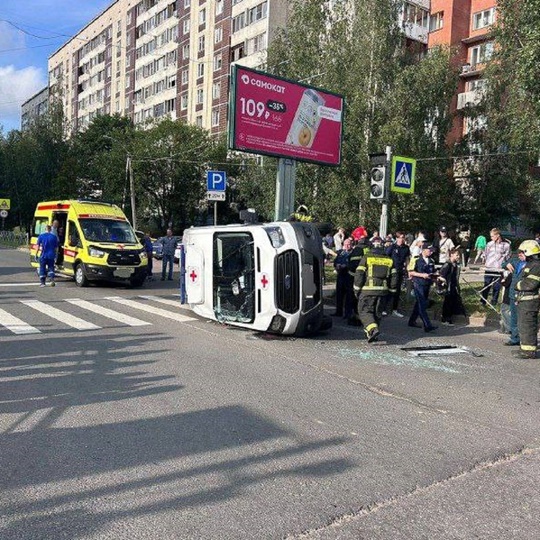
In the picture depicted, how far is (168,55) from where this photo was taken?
6041 cm

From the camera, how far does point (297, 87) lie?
16.0m

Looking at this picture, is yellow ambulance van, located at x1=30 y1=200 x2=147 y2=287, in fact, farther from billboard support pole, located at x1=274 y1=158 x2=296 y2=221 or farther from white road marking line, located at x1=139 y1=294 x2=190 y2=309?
billboard support pole, located at x1=274 y1=158 x2=296 y2=221

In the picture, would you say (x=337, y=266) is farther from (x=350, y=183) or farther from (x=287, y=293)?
(x=350, y=183)

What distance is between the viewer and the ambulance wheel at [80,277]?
16359 millimetres

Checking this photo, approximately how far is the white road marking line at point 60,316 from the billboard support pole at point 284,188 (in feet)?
20.4

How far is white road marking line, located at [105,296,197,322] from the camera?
453 inches

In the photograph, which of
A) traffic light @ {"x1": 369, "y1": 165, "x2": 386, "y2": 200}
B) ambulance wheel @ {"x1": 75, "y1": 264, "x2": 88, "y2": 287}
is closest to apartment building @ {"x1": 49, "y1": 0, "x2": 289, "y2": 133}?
ambulance wheel @ {"x1": 75, "y1": 264, "x2": 88, "y2": 287}

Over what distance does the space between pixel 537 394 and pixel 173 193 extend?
137 feet

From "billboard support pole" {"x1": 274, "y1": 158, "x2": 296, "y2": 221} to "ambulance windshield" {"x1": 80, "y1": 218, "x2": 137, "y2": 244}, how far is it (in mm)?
4639

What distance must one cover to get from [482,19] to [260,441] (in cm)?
4547

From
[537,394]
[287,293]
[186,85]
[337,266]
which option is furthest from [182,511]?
[186,85]

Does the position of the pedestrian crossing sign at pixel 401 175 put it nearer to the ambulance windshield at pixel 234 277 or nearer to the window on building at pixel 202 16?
the ambulance windshield at pixel 234 277

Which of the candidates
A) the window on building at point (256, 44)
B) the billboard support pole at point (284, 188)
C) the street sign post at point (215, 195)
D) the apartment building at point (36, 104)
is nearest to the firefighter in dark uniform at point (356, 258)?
the billboard support pole at point (284, 188)

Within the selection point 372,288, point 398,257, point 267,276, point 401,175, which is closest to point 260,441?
point 267,276
